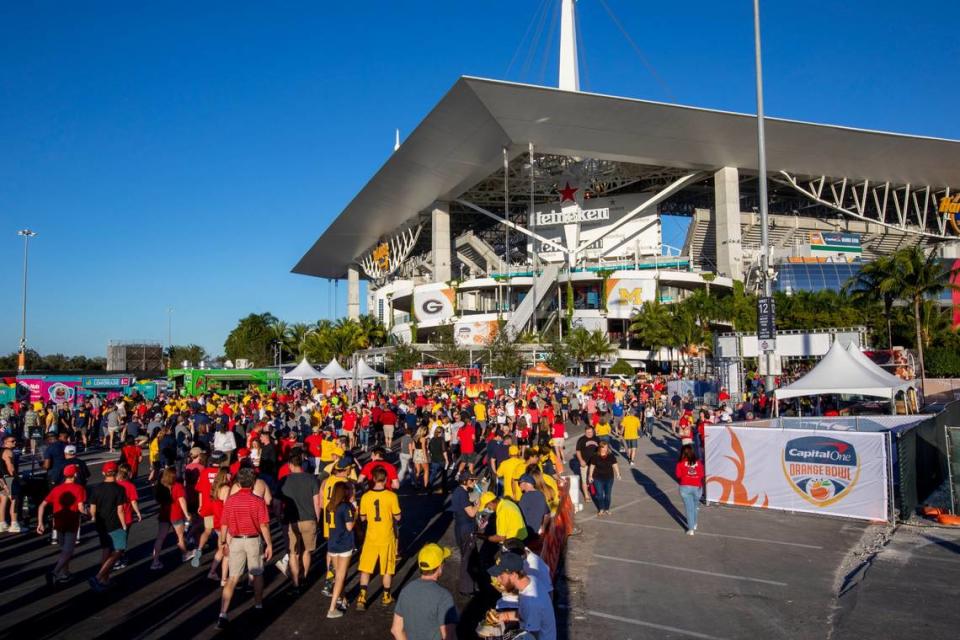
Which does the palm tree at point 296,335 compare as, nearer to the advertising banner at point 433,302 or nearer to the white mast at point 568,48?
the advertising banner at point 433,302

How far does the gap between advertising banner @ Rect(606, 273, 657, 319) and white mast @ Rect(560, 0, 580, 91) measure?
17.5 m

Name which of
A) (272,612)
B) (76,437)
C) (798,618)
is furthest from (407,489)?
(76,437)

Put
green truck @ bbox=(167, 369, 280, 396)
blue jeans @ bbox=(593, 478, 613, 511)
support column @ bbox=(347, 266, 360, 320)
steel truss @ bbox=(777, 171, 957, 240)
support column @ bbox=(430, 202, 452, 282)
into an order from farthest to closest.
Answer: support column @ bbox=(347, 266, 360, 320) → support column @ bbox=(430, 202, 452, 282) → steel truss @ bbox=(777, 171, 957, 240) → green truck @ bbox=(167, 369, 280, 396) → blue jeans @ bbox=(593, 478, 613, 511)

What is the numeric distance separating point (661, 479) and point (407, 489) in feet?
19.0

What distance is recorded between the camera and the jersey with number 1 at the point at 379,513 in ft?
22.7

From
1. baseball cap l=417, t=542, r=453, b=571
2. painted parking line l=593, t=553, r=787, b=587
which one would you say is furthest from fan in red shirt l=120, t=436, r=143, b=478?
baseball cap l=417, t=542, r=453, b=571

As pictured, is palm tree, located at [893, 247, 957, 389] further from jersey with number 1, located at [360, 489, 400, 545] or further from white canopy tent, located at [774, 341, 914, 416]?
jersey with number 1, located at [360, 489, 400, 545]

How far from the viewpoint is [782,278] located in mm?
63562

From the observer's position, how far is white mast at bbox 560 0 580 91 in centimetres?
5922

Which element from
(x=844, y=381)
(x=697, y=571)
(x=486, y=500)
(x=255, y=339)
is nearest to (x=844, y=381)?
(x=844, y=381)

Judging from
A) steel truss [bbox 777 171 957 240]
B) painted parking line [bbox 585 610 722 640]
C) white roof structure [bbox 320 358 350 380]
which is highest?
Answer: steel truss [bbox 777 171 957 240]

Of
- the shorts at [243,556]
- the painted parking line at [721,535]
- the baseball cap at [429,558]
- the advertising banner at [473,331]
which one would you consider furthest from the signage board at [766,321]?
the advertising banner at [473,331]

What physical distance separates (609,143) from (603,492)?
48.9 m

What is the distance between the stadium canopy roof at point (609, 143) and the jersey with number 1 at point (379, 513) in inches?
1732
